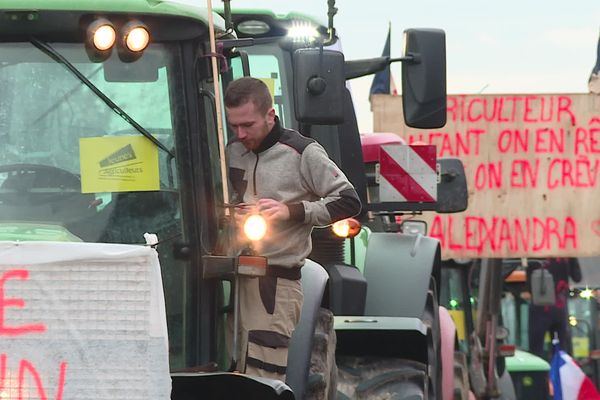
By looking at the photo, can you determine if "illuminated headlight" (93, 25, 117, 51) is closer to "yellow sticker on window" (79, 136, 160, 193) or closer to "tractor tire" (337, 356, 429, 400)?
"yellow sticker on window" (79, 136, 160, 193)

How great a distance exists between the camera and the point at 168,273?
592 centimetres

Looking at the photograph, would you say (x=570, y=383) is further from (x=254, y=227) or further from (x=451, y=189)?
(x=254, y=227)

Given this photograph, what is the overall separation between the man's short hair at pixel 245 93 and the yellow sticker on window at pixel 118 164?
0.33 m

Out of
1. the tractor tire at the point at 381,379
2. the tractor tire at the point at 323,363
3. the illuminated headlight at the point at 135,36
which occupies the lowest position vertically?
the tractor tire at the point at 381,379

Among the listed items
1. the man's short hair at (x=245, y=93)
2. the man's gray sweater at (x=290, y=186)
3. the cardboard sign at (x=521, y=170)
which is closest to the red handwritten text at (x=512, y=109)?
the cardboard sign at (x=521, y=170)

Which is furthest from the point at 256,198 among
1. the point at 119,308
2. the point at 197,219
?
the point at 119,308

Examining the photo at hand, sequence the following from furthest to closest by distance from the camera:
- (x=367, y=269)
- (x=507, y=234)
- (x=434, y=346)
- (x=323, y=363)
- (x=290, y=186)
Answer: (x=507, y=234), (x=367, y=269), (x=434, y=346), (x=323, y=363), (x=290, y=186)

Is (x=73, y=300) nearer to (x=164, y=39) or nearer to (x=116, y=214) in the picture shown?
(x=116, y=214)

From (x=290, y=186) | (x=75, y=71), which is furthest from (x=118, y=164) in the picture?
(x=290, y=186)

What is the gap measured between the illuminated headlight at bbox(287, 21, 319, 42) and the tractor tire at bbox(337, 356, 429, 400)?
1.54 meters

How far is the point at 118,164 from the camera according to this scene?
5.80 metres

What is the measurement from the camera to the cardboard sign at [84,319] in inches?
199

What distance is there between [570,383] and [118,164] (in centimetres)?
1029

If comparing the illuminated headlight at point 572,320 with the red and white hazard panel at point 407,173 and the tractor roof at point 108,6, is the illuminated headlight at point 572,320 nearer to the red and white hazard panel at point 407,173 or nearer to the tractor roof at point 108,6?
the red and white hazard panel at point 407,173
